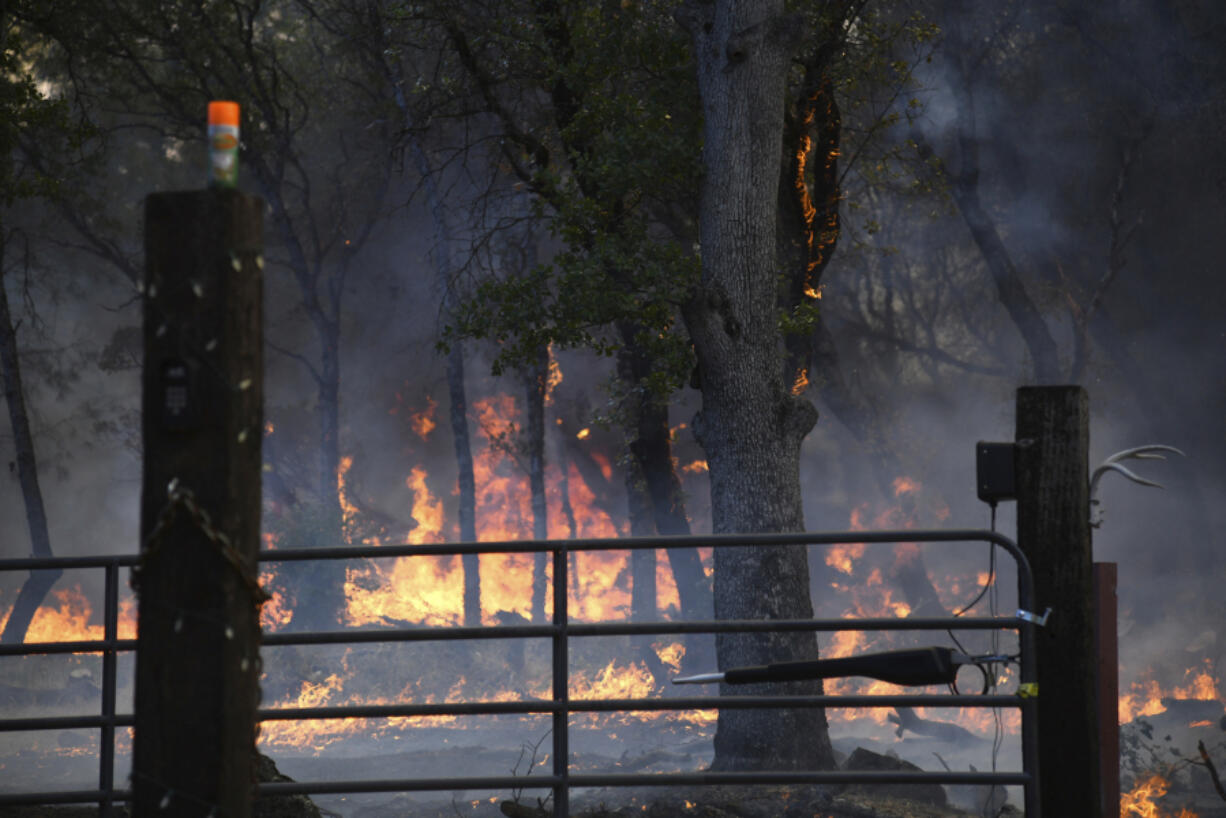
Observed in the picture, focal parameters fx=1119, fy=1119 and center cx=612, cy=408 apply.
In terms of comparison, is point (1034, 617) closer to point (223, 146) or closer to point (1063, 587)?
point (1063, 587)

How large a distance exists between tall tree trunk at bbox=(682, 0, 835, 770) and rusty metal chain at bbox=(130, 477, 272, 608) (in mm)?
7399

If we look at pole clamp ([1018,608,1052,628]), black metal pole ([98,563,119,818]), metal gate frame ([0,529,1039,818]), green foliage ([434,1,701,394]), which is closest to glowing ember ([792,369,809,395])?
green foliage ([434,1,701,394])

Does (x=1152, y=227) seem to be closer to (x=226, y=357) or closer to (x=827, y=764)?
(x=827, y=764)

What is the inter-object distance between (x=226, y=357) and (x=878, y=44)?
11224 millimetres

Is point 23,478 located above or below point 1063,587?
above

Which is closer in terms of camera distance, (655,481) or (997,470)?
(997,470)

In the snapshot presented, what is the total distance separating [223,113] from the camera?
3.32 meters

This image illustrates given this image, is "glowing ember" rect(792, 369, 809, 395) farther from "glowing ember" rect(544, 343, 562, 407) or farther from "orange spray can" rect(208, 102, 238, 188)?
"glowing ember" rect(544, 343, 562, 407)

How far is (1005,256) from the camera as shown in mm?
19984

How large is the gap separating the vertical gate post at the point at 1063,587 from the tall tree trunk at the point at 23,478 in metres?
19.7

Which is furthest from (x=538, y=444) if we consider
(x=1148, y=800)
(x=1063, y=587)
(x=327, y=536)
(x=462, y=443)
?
(x=1063, y=587)

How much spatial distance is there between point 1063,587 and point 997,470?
0.53 m

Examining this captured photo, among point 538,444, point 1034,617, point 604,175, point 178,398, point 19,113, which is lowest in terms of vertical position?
point 1034,617

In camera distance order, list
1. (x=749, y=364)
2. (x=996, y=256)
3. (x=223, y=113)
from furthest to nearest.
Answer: (x=996, y=256) → (x=749, y=364) → (x=223, y=113)
